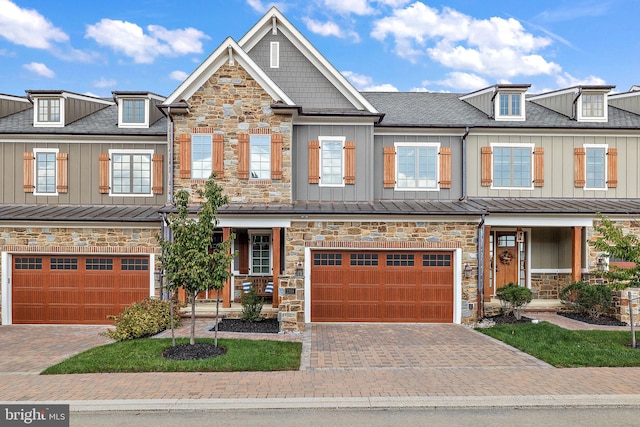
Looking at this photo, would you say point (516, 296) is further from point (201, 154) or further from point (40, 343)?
point (40, 343)

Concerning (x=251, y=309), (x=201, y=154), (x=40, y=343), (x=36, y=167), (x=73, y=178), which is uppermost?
(x=201, y=154)

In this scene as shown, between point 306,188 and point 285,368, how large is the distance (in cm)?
783

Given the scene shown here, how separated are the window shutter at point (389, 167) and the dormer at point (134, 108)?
883 cm

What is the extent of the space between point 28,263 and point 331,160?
1077 centimetres

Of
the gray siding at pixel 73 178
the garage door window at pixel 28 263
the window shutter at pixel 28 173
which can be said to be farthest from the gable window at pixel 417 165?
the window shutter at pixel 28 173

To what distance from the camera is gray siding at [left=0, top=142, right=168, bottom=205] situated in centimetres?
1591

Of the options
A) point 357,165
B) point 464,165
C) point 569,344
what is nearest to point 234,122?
point 357,165

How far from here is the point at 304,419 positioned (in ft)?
21.6

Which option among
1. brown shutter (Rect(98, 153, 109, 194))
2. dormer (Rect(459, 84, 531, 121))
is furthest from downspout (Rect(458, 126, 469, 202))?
brown shutter (Rect(98, 153, 109, 194))

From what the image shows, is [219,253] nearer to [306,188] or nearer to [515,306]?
[306,188]

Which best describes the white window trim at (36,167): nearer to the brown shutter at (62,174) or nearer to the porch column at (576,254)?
the brown shutter at (62,174)

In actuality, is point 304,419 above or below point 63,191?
below

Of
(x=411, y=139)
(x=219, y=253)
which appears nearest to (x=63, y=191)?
(x=219, y=253)

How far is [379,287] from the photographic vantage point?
46.0ft
